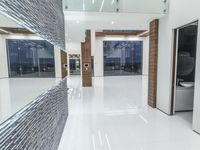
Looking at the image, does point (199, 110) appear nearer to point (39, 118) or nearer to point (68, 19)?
point (39, 118)

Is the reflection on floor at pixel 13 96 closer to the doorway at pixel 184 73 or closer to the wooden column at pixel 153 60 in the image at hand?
the wooden column at pixel 153 60

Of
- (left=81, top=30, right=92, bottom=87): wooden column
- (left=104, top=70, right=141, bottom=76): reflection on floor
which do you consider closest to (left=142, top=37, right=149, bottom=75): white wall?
(left=104, top=70, right=141, bottom=76): reflection on floor

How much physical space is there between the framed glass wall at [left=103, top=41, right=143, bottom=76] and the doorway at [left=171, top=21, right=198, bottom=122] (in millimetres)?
10023

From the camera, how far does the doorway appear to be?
414cm

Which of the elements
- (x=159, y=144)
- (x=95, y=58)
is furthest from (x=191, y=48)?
(x=95, y=58)

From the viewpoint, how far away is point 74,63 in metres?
13.0

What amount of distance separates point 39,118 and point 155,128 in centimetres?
272

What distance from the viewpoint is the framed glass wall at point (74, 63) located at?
1227cm

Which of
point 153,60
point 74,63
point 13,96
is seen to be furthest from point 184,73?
point 74,63

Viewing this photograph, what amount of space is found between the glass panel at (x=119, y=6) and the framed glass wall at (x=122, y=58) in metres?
10.4

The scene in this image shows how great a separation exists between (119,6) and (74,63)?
958 cm

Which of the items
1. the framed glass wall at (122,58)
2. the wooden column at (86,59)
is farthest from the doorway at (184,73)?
the framed glass wall at (122,58)

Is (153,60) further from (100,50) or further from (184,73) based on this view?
(100,50)

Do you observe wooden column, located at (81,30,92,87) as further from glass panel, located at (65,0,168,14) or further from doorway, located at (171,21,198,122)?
doorway, located at (171,21,198,122)
